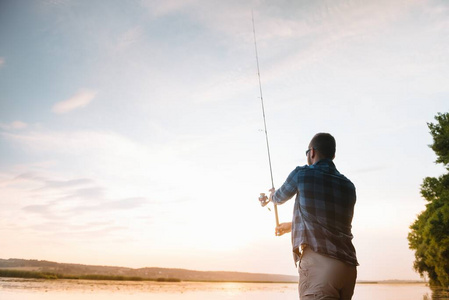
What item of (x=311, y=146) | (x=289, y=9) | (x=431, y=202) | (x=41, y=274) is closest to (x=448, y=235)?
(x=431, y=202)

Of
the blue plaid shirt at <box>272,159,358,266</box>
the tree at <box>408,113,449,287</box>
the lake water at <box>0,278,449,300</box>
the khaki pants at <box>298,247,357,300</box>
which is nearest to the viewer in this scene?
the khaki pants at <box>298,247,357,300</box>

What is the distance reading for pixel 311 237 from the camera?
3195 millimetres

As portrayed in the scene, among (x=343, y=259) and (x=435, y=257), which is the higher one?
(x=343, y=259)

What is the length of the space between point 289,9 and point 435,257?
2632cm

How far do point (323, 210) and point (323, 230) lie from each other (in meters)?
0.18

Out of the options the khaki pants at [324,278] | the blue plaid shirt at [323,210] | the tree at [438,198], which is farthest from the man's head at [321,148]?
the tree at [438,198]

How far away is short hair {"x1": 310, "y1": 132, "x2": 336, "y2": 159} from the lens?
368 cm

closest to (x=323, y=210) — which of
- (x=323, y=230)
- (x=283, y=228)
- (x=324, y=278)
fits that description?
(x=323, y=230)

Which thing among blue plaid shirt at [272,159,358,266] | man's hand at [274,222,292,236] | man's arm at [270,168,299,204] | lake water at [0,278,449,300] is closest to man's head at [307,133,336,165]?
blue plaid shirt at [272,159,358,266]

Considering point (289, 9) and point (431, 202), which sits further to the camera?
point (431, 202)

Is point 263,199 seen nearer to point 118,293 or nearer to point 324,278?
point 324,278

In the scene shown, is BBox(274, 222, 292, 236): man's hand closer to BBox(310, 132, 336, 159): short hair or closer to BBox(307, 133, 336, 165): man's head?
BBox(307, 133, 336, 165): man's head

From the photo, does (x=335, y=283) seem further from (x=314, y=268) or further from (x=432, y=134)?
(x=432, y=134)

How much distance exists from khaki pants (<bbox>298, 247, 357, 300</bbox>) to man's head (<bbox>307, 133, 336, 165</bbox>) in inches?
38.4
